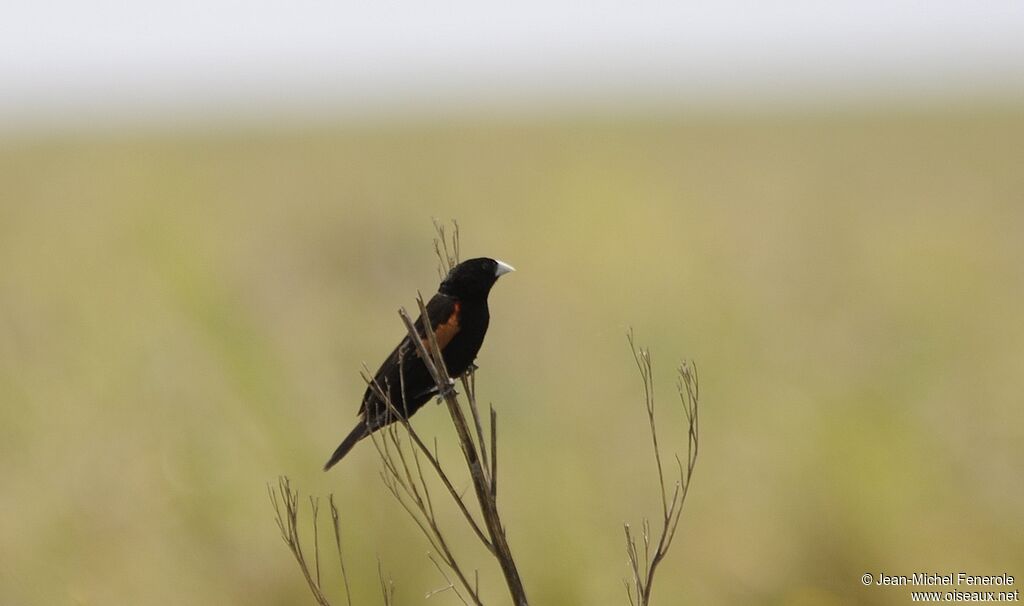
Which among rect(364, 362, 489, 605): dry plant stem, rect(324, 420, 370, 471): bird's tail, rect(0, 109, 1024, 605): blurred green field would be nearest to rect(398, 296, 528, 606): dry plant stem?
rect(364, 362, 489, 605): dry plant stem

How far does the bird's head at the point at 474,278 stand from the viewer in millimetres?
3340

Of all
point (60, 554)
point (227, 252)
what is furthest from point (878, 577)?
point (227, 252)

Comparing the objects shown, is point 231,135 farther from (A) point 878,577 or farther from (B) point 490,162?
(A) point 878,577

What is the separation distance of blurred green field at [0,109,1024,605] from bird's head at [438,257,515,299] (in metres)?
2.10

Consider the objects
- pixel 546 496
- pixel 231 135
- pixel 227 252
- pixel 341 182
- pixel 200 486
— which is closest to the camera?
pixel 546 496

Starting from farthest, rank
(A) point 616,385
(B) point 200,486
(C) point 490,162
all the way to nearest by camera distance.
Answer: (C) point 490,162
(A) point 616,385
(B) point 200,486

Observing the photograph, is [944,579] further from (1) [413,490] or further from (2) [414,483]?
(1) [413,490]

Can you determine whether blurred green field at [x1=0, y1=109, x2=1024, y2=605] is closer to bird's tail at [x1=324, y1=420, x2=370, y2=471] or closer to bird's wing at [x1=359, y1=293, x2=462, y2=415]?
bird's wing at [x1=359, y1=293, x2=462, y2=415]

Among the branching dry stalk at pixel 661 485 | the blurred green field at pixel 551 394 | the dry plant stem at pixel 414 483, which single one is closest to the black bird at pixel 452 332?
the dry plant stem at pixel 414 483

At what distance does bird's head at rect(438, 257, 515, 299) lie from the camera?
11.0 ft

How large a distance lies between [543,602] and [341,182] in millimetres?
18773

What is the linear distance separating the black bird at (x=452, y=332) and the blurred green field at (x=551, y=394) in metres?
1.96

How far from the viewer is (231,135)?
38281 mm

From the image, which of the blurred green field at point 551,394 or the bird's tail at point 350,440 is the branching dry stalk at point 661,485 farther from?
the blurred green field at point 551,394
